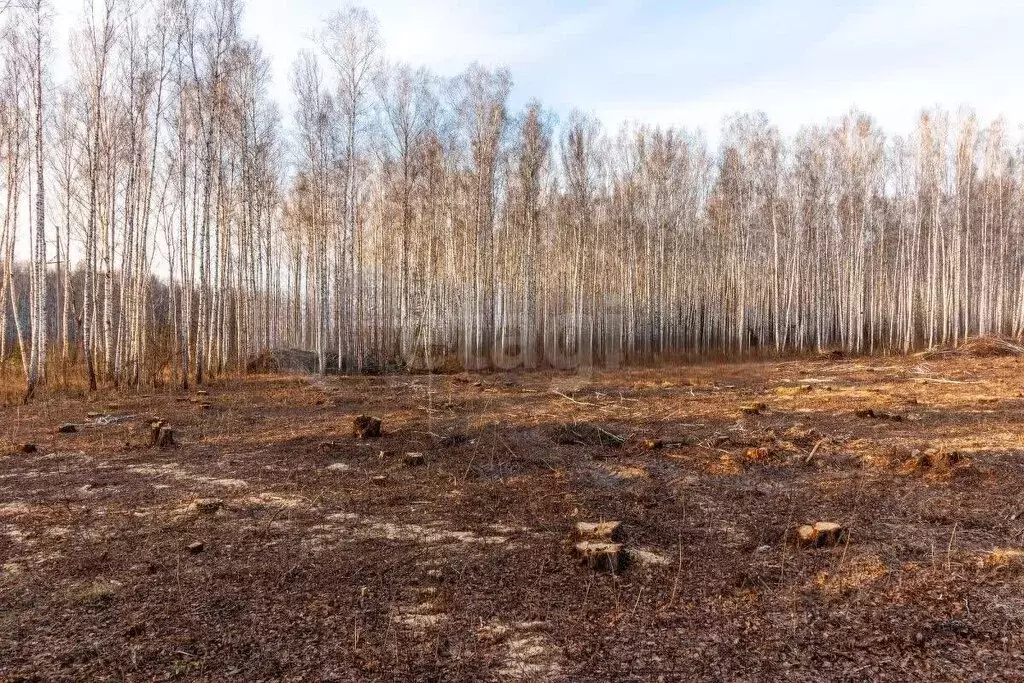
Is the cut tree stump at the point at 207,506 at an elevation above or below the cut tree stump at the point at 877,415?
below

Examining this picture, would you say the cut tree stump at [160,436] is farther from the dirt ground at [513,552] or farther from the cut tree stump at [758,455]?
the cut tree stump at [758,455]

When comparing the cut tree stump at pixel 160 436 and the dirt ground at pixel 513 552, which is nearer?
the dirt ground at pixel 513 552

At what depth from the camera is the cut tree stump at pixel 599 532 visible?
480 centimetres

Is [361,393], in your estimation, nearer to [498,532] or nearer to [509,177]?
[498,532]

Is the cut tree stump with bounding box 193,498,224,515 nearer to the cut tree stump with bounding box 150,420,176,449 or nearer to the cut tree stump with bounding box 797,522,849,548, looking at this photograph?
the cut tree stump with bounding box 150,420,176,449

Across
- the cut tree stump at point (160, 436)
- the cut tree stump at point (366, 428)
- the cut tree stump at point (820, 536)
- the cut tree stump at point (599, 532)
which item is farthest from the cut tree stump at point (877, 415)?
the cut tree stump at point (160, 436)

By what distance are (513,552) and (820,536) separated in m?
2.28

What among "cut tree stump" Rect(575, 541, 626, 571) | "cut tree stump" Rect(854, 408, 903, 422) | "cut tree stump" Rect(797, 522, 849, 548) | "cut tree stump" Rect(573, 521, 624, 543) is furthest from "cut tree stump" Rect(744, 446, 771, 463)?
"cut tree stump" Rect(575, 541, 626, 571)

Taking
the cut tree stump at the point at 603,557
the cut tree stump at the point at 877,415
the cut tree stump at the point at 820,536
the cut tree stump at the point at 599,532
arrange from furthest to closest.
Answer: the cut tree stump at the point at 877,415 < the cut tree stump at the point at 599,532 < the cut tree stump at the point at 820,536 < the cut tree stump at the point at 603,557

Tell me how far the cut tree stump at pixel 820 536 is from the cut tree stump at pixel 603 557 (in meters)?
1.38

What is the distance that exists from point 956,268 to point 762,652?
114ft

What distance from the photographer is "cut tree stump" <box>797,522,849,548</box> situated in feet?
15.1

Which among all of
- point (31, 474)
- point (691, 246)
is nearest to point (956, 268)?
point (691, 246)

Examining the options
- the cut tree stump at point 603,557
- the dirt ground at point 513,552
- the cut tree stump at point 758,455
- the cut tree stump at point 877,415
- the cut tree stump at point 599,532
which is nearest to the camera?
the dirt ground at point 513,552
